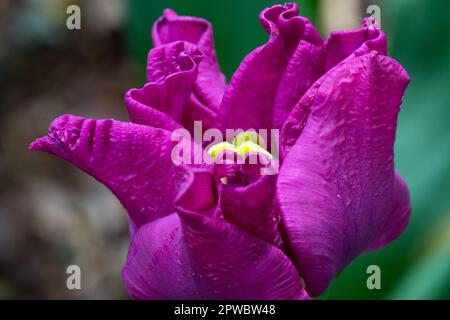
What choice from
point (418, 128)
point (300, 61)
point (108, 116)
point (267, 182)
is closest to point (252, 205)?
point (267, 182)

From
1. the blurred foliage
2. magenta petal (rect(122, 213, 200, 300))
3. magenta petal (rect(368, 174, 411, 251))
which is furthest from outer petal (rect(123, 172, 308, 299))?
the blurred foliage

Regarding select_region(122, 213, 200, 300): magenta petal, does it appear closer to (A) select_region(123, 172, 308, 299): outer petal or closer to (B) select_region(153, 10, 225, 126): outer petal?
(A) select_region(123, 172, 308, 299): outer petal

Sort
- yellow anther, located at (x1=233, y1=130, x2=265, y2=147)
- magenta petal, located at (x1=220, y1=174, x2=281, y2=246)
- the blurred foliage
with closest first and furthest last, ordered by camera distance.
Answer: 1. magenta petal, located at (x1=220, y1=174, x2=281, y2=246)
2. yellow anther, located at (x1=233, y1=130, x2=265, y2=147)
3. the blurred foliage

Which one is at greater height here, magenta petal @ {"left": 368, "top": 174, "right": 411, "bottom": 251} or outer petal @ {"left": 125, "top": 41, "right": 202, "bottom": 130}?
outer petal @ {"left": 125, "top": 41, "right": 202, "bottom": 130}

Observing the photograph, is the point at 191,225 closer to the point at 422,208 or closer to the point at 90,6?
the point at 422,208

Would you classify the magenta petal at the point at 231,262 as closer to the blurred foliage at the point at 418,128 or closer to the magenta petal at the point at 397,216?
the magenta petal at the point at 397,216

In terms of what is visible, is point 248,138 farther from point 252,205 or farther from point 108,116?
point 108,116
